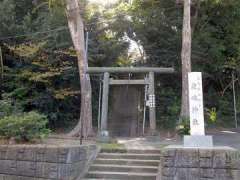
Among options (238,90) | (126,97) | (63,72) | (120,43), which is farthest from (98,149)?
(238,90)

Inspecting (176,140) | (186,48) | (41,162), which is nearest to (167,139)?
(176,140)

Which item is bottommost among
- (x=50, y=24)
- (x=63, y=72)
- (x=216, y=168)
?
(x=216, y=168)

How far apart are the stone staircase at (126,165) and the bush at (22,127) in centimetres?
150

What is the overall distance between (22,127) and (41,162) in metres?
0.96

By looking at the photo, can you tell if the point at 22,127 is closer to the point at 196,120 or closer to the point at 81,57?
the point at 196,120

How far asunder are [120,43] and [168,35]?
2.11m

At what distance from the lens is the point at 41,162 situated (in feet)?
26.7

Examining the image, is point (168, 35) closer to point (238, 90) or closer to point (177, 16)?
point (177, 16)

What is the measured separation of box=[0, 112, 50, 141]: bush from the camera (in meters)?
8.55

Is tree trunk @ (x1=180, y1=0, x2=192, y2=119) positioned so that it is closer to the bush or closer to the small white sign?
the small white sign

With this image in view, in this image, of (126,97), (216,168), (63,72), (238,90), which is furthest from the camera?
(238,90)

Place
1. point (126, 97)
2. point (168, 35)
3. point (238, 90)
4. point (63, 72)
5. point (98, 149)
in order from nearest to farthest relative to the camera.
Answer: point (98, 149), point (126, 97), point (63, 72), point (168, 35), point (238, 90)

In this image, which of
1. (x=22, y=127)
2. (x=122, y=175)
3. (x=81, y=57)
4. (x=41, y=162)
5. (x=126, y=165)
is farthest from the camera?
(x=81, y=57)

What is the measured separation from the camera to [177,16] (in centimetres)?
1673
